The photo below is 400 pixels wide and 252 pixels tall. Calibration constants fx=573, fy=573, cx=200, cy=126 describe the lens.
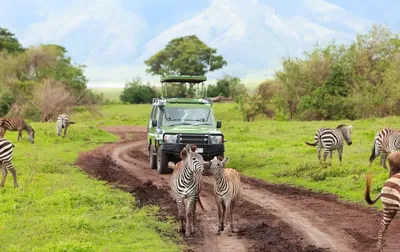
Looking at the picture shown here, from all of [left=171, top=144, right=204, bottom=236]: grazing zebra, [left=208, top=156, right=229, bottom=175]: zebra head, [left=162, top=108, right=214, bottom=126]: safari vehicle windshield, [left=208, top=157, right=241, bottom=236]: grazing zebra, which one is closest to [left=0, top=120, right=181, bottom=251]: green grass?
[left=171, top=144, right=204, bottom=236]: grazing zebra

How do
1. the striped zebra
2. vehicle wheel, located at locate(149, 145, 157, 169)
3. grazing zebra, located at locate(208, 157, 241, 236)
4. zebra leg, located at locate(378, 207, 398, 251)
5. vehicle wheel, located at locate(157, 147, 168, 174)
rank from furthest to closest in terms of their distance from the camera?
1. vehicle wheel, located at locate(149, 145, 157, 169)
2. the striped zebra
3. vehicle wheel, located at locate(157, 147, 168, 174)
4. grazing zebra, located at locate(208, 157, 241, 236)
5. zebra leg, located at locate(378, 207, 398, 251)

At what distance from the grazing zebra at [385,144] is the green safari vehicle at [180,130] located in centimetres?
530

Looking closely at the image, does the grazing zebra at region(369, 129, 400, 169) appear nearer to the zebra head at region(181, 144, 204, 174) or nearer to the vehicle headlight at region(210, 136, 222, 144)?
the vehicle headlight at region(210, 136, 222, 144)

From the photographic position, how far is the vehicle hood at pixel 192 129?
19750 mm

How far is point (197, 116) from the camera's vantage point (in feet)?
69.7

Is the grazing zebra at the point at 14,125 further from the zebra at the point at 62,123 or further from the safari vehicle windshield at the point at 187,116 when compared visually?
the safari vehicle windshield at the point at 187,116

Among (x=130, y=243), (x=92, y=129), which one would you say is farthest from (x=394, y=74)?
(x=130, y=243)

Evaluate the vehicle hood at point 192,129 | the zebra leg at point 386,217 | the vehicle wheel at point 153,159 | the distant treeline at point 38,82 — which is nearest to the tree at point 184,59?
the distant treeline at point 38,82

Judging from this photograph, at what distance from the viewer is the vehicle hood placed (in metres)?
19.8

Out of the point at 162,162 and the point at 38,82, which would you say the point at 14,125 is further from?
the point at 38,82

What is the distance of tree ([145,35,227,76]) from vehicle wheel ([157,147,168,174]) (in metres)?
56.1

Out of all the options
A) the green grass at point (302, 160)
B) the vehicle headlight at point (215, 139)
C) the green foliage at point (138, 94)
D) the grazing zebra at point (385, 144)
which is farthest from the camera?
the green foliage at point (138, 94)

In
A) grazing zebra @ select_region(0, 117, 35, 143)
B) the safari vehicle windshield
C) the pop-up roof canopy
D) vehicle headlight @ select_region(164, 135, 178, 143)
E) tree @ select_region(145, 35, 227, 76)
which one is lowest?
grazing zebra @ select_region(0, 117, 35, 143)

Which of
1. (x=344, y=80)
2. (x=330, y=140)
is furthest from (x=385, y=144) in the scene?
(x=344, y=80)
